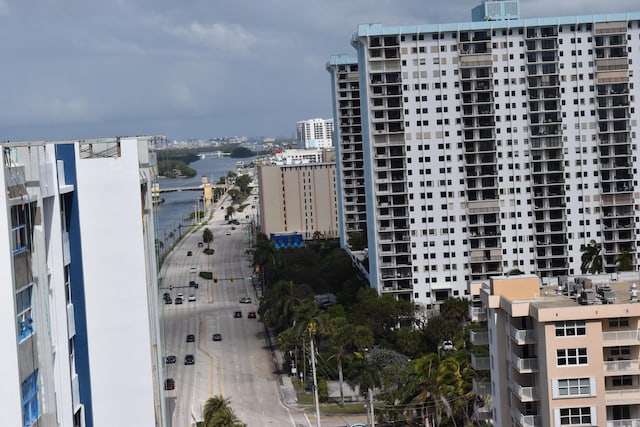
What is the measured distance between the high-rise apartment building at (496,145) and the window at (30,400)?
203 feet

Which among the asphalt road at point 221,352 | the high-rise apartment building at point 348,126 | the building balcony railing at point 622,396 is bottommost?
the asphalt road at point 221,352

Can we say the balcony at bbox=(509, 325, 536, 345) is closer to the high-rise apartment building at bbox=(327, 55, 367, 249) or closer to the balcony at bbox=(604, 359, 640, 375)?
the balcony at bbox=(604, 359, 640, 375)

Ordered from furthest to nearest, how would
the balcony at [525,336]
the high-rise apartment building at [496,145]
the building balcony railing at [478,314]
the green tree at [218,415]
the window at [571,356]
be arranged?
the high-rise apartment building at [496,145]
the green tree at [218,415]
the building balcony railing at [478,314]
the balcony at [525,336]
the window at [571,356]

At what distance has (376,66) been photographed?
74.5m

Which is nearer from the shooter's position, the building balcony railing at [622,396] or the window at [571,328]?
the window at [571,328]

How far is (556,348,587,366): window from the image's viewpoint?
28.8 m

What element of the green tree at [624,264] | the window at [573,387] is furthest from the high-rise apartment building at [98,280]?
the green tree at [624,264]

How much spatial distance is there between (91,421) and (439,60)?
59.0 m

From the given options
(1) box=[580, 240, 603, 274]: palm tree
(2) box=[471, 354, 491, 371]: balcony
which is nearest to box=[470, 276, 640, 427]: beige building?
(2) box=[471, 354, 491, 371]: balcony

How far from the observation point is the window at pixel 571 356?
28766mm

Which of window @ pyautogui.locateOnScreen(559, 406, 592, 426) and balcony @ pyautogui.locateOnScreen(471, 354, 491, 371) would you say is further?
balcony @ pyautogui.locateOnScreen(471, 354, 491, 371)

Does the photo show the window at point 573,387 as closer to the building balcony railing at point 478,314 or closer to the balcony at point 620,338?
the balcony at point 620,338

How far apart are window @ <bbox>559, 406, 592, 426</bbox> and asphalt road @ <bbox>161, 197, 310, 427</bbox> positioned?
16852mm

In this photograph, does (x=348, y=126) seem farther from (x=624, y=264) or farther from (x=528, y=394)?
(x=528, y=394)
